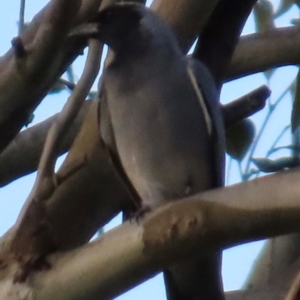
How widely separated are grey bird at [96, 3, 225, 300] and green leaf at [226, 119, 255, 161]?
32 cm

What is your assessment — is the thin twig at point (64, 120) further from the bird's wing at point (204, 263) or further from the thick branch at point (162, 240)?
the bird's wing at point (204, 263)

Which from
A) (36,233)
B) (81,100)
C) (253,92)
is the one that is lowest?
(36,233)

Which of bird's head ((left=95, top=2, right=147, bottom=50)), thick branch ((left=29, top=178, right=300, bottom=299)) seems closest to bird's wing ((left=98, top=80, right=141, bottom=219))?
bird's head ((left=95, top=2, right=147, bottom=50))

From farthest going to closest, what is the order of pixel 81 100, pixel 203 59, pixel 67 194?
1. pixel 203 59
2. pixel 67 194
3. pixel 81 100

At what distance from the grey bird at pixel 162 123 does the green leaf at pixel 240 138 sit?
0.32 metres

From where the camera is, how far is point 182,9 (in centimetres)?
171

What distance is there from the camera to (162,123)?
1.66m

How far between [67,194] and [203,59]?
58 centimetres

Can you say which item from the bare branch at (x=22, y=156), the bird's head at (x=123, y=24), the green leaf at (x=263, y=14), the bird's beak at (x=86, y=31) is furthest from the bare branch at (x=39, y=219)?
the green leaf at (x=263, y=14)

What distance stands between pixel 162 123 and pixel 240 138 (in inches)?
21.6

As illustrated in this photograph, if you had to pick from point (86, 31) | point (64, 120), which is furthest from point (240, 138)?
point (64, 120)

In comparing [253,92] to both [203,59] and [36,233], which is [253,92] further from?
[36,233]

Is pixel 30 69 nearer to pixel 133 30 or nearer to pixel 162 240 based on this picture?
pixel 162 240

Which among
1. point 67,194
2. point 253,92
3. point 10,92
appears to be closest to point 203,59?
point 253,92
